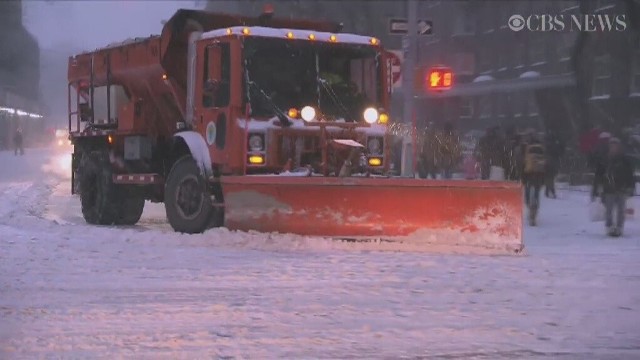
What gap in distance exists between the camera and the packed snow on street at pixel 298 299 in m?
6.18

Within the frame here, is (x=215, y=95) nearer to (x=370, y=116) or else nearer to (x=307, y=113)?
(x=307, y=113)

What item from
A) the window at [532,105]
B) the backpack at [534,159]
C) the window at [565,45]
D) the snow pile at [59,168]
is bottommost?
the snow pile at [59,168]

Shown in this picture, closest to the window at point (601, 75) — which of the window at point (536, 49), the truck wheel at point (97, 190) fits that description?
the window at point (536, 49)

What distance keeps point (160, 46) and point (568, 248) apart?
6.37m

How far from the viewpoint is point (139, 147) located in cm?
1330

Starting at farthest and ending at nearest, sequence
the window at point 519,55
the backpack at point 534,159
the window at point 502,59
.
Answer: the window at point 502,59 < the window at point 519,55 < the backpack at point 534,159

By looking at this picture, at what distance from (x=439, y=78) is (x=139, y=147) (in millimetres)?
6465

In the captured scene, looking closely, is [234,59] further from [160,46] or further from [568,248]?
[568,248]

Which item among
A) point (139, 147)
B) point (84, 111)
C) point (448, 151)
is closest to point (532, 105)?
point (448, 151)

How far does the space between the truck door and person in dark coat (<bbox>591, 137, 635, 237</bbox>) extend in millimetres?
6198

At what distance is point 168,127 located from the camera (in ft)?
42.8

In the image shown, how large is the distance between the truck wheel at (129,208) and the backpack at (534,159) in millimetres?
6766

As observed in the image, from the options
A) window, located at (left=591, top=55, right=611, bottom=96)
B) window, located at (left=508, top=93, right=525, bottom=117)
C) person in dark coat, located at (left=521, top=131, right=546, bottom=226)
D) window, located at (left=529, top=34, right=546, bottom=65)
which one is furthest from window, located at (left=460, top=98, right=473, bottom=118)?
person in dark coat, located at (left=521, top=131, right=546, bottom=226)

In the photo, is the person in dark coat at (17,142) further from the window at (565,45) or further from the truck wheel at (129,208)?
the truck wheel at (129,208)
